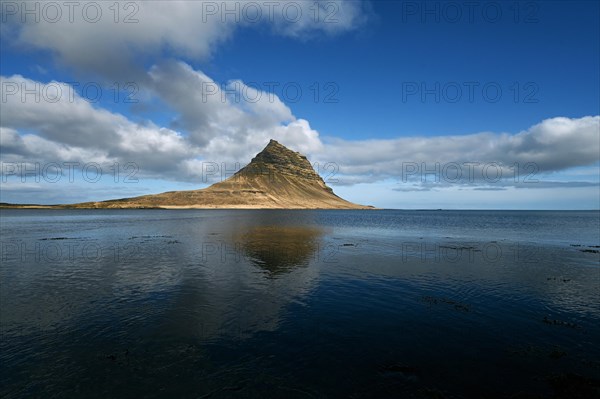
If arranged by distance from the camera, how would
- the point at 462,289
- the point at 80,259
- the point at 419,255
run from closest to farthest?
1. the point at 462,289
2. the point at 80,259
3. the point at 419,255

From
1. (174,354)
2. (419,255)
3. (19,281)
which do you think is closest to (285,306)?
(174,354)

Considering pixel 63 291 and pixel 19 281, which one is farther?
pixel 19 281

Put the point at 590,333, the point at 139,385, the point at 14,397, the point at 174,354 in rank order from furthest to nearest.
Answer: the point at 590,333
the point at 174,354
the point at 139,385
the point at 14,397

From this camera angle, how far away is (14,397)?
12.5m

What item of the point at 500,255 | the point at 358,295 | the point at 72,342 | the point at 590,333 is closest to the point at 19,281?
the point at 72,342

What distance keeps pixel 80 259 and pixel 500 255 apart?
2487 inches

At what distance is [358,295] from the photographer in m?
27.3

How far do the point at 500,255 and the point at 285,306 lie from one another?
42.7m

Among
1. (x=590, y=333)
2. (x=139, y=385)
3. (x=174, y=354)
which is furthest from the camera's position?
(x=590, y=333)

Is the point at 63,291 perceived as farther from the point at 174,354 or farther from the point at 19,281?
the point at 174,354

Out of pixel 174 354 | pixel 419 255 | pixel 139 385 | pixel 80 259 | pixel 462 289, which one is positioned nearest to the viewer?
pixel 139 385

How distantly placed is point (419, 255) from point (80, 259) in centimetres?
4963

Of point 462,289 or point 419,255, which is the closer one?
point 462,289

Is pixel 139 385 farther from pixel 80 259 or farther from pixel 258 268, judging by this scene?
pixel 80 259
